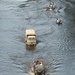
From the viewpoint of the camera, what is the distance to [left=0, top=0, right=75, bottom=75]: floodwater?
49.1 metres

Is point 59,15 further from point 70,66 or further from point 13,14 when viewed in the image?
point 70,66

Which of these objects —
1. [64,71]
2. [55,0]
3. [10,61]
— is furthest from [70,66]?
[55,0]

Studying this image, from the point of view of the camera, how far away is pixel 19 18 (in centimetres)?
7069

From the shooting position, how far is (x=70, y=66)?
161ft

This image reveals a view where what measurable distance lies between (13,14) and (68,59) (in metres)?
26.5

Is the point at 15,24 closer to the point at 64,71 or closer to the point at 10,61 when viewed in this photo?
the point at 10,61

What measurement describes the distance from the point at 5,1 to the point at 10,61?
37.7 metres

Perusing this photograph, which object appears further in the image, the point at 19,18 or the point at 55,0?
the point at 55,0

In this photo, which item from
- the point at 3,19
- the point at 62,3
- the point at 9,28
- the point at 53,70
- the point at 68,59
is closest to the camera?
the point at 53,70

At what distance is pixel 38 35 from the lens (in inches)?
2386

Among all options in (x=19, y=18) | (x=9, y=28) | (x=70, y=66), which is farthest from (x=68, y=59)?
(x=19, y=18)

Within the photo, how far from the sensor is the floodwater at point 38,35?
161 ft

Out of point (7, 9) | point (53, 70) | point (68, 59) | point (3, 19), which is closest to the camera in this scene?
point (53, 70)

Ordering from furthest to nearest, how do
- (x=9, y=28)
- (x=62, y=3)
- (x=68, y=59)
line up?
(x=62, y=3)
(x=9, y=28)
(x=68, y=59)
